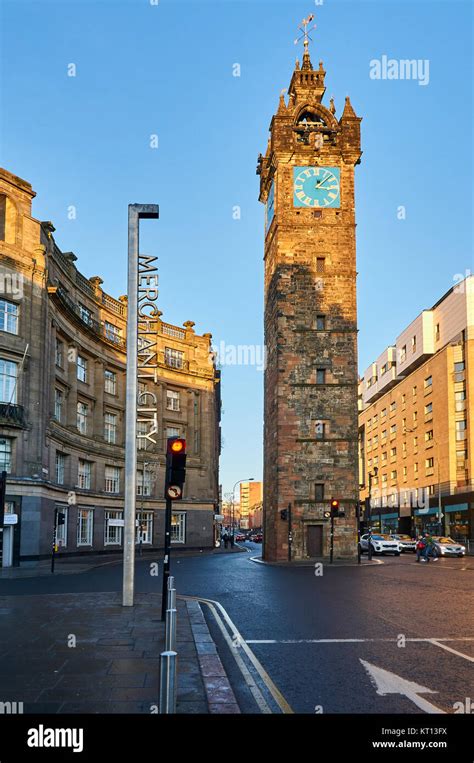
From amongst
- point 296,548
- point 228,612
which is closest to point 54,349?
point 296,548

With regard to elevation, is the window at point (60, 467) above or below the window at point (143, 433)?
below

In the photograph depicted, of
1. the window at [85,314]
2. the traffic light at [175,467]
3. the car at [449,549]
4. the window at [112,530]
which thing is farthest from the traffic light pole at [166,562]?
the window at [112,530]

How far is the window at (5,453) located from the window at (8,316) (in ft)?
18.0

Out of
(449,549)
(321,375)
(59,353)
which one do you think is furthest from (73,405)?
(449,549)

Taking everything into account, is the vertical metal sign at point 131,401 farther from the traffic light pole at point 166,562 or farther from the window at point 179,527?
the window at point 179,527

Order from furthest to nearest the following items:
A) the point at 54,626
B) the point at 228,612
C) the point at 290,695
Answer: the point at 228,612, the point at 54,626, the point at 290,695

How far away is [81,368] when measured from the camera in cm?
5034

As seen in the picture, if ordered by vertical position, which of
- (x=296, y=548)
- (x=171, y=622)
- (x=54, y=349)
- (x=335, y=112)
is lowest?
(x=296, y=548)

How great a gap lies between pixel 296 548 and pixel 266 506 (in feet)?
27.4

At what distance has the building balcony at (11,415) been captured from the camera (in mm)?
35172

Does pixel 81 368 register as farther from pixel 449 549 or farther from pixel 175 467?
pixel 175 467

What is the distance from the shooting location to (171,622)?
7.50 m
